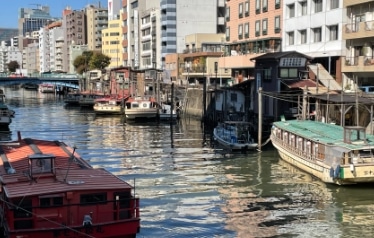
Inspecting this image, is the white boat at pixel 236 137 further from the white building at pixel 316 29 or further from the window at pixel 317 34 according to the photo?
the window at pixel 317 34

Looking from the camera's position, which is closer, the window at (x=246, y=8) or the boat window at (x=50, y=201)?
the boat window at (x=50, y=201)

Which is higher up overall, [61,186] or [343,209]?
[61,186]

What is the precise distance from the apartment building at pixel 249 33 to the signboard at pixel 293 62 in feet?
50.7

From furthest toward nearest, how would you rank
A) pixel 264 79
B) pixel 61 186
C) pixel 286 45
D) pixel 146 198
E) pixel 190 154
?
pixel 286 45 → pixel 264 79 → pixel 190 154 → pixel 146 198 → pixel 61 186

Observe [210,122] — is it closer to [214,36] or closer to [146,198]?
[214,36]

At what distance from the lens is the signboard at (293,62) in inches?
2226

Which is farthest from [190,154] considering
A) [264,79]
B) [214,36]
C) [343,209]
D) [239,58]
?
[214,36]

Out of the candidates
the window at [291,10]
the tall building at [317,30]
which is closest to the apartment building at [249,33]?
the window at [291,10]

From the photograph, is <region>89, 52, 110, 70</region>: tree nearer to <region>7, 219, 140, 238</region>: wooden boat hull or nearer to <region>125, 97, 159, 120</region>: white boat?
<region>125, 97, 159, 120</region>: white boat

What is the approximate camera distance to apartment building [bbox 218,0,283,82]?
240ft

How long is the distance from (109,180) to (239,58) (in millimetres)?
62132

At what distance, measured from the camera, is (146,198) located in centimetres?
3094

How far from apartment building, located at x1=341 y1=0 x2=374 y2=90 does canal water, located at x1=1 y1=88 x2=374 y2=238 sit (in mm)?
12890

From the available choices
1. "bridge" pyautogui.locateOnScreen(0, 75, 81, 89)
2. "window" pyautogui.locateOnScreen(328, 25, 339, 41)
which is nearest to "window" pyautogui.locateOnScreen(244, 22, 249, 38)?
"window" pyautogui.locateOnScreen(328, 25, 339, 41)
